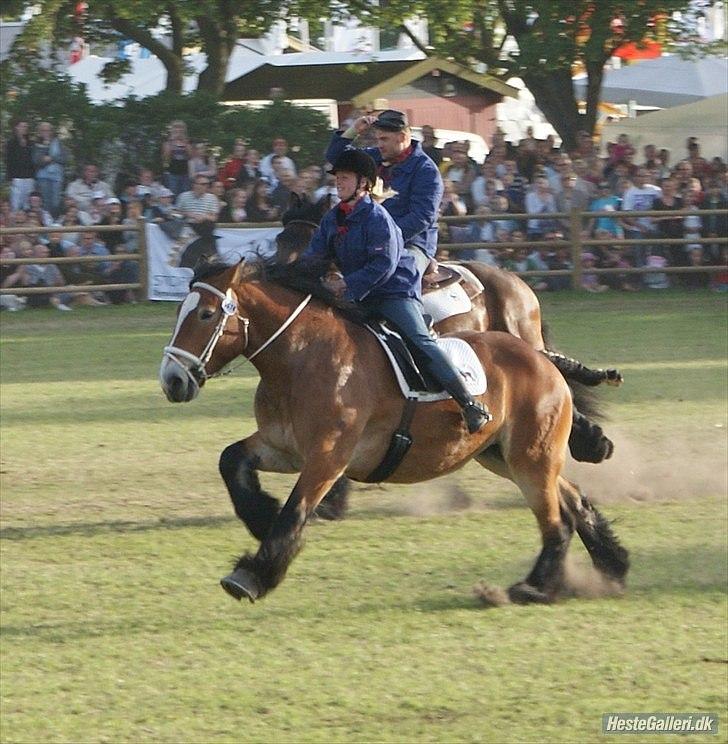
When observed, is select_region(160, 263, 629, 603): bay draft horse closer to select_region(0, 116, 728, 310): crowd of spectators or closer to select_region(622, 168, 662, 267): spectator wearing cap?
select_region(0, 116, 728, 310): crowd of spectators

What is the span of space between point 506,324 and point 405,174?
79.9 inches

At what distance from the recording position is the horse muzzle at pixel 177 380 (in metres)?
6.36

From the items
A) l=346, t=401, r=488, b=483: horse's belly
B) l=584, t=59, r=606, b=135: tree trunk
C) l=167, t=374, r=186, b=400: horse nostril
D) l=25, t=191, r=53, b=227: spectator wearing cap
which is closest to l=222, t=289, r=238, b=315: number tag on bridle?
l=167, t=374, r=186, b=400: horse nostril

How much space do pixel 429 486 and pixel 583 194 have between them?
1083cm

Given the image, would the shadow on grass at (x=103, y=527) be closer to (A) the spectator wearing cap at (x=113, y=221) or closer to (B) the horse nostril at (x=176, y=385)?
(B) the horse nostril at (x=176, y=385)

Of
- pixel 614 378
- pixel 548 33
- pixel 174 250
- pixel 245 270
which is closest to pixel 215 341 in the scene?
pixel 245 270

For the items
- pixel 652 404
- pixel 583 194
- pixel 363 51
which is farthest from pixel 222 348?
pixel 363 51

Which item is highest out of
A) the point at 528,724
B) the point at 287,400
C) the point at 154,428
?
the point at 287,400

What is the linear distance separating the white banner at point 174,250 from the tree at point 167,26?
576 centimetres

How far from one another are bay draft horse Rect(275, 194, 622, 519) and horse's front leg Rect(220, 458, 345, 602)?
195 centimetres

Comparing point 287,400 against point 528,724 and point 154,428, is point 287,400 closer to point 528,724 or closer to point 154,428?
point 528,724

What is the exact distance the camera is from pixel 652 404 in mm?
13594

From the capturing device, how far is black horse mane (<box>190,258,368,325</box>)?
7098 mm

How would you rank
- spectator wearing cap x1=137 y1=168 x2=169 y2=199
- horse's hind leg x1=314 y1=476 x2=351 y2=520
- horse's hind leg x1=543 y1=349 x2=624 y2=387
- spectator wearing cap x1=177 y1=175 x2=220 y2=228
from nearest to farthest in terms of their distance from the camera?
horse's hind leg x1=543 y1=349 x2=624 y2=387
horse's hind leg x1=314 y1=476 x2=351 y2=520
spectator wearing cap x1=177 y1=175 x2=220 y2=228
spectator wearing cap x1=137 y1=168 x2=169 y2=199
